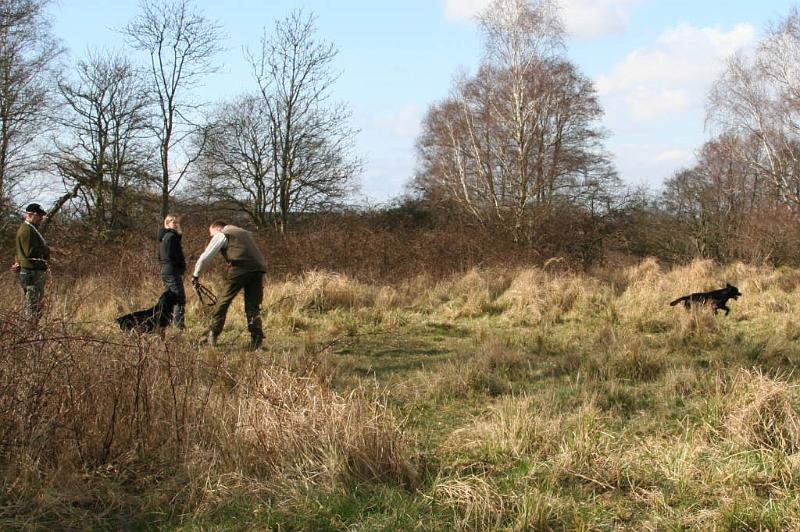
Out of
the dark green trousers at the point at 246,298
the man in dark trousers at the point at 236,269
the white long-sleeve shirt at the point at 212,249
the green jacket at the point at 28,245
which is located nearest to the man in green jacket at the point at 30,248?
the green jacket at the point at 28,245

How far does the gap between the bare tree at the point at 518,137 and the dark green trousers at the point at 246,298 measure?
13397 millimetres

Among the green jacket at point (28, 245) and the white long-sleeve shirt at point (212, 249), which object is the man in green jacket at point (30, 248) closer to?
the green jacket at point (28, 245)

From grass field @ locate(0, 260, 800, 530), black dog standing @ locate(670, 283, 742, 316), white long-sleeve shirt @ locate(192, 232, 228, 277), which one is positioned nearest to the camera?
grass field @ locate(0, 260, 800, 530)

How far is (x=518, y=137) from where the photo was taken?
20.9m

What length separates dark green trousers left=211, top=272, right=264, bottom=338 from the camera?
764cm

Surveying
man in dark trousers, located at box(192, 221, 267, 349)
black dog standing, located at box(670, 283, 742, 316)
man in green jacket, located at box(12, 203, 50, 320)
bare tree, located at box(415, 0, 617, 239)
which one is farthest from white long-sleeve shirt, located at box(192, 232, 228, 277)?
bare tree, located at box(415, 0, 617, 239)

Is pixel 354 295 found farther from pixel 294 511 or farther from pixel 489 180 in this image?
pixel 489 180

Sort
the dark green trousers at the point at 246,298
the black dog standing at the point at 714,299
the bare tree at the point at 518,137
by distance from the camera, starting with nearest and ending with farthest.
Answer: the dark green trousers at the point at 246,298 < the black dog standing at the point at 714,299 < the bare tree at the point at 518,137

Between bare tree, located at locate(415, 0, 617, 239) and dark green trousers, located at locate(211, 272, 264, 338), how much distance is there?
13.4m

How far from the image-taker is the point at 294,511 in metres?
3.18

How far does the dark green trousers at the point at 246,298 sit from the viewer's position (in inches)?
301

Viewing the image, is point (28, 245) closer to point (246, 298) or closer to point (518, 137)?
point (246, 298)

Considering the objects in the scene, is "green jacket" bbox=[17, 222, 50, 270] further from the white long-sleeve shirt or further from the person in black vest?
the white long-sleeve shirt

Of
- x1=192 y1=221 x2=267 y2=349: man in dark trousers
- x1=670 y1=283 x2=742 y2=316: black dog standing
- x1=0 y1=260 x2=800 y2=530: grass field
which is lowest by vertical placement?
x1=0 y1=260 x2=800 y2=530: grass field
